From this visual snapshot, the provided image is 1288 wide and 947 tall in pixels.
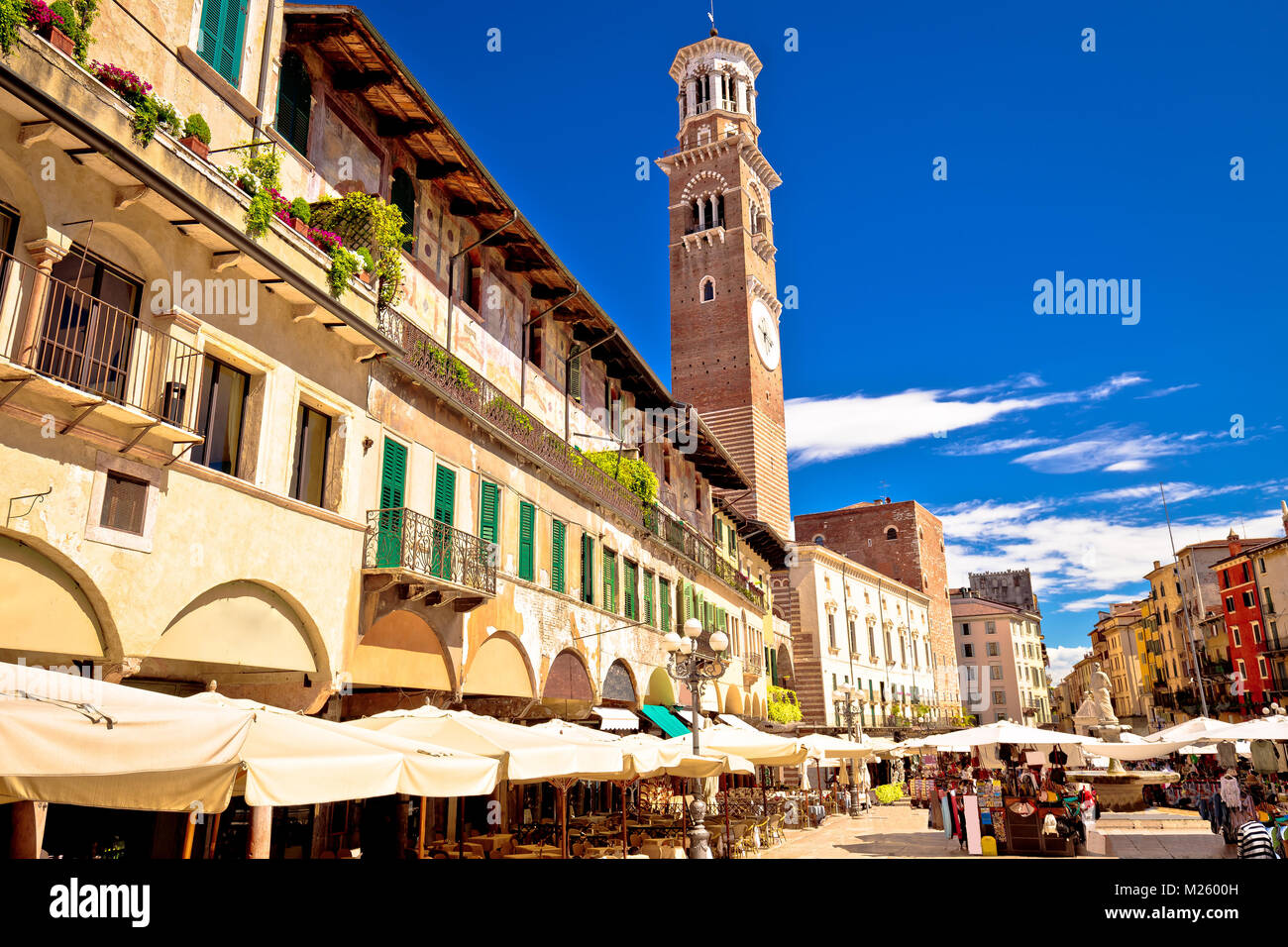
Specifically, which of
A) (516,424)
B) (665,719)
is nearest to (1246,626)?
(665,719)

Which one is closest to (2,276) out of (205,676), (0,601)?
(0,601)

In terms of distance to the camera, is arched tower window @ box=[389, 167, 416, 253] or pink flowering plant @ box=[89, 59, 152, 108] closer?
pink flowering plant @ box=[89, 59, 152, 108]

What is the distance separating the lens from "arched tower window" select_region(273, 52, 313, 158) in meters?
12.8

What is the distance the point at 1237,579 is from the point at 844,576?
27467mm

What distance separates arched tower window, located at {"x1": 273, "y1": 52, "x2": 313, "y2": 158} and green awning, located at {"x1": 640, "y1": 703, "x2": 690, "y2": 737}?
52.1 ft

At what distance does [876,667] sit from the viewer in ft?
198

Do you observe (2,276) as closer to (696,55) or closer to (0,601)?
(0,601)

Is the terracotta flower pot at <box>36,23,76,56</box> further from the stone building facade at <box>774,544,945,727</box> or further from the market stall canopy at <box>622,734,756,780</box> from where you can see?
the stone building facade at <box>774,544,945,727</box>

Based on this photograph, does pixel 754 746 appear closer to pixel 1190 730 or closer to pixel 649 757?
pixel 649 757

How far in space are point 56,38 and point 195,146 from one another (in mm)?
1855

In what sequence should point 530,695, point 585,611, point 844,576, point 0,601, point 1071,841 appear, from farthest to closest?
point 844,576 → point 585,611 → point 530,695 → point 1071,841 → point 0,601

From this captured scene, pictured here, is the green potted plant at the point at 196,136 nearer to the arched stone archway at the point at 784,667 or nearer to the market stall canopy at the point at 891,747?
the market stall canopy at the point at 891,747

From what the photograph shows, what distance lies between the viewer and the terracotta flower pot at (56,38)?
28.3 feet

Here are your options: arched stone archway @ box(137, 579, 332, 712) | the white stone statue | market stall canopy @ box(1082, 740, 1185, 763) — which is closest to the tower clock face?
the white stone statue
